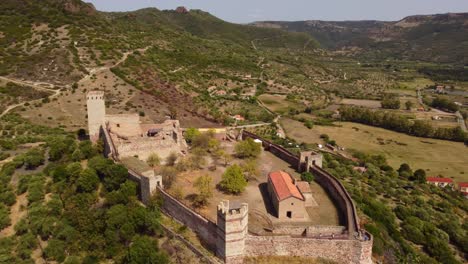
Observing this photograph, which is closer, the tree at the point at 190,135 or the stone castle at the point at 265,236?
the stone castle at the point at 265,236

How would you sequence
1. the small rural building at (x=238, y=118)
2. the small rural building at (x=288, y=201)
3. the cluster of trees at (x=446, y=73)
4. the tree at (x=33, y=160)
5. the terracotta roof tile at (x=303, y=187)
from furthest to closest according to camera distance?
the cluster of trees at (x=446, y=73) < the small rural building at (x=238, y=118) < the tree at (x=33, y=160) < the terracotta roof tile at (x=303, y=187) < the small rural building at (x=288, y=201)

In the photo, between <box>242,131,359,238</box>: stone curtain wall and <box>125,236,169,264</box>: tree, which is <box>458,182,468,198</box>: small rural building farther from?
<box>125,236,169,264</box>: tree

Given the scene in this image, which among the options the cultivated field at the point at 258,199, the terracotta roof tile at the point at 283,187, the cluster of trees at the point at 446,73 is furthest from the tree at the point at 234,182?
the cluster of trees at the point at 446,73

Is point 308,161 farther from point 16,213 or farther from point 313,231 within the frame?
point 16,213

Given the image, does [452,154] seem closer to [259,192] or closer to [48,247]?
[259,192]

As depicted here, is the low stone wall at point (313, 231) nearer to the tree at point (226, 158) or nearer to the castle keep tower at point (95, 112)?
the tree at point (226, 158)

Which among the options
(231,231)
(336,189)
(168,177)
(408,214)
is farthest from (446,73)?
(231,231)
